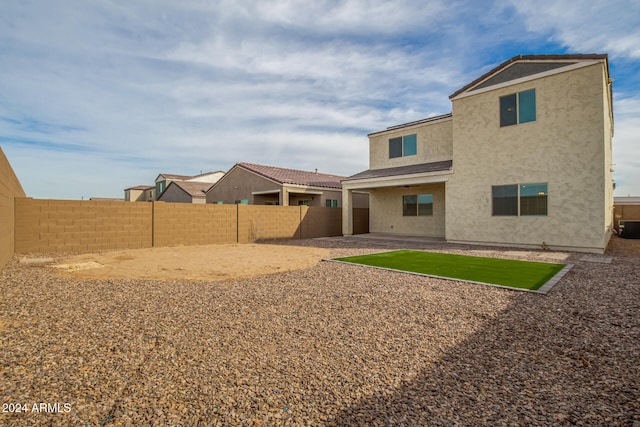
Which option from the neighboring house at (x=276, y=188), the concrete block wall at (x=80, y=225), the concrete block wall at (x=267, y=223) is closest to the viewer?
the concrete block wall at (x=80, y=225)

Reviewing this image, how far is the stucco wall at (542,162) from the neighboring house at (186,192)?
970 inches

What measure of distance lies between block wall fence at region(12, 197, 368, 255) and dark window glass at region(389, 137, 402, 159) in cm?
569

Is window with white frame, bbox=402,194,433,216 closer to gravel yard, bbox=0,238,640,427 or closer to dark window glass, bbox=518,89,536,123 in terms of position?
dark window glass, bbox=518,89,536,123

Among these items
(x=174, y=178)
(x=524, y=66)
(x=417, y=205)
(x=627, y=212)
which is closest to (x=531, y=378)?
(x=524, y=66)

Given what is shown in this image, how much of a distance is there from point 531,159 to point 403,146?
706 centimetres

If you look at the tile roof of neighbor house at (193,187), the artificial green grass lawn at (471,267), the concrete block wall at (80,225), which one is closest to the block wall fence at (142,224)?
the concrete block wall at (80,225)

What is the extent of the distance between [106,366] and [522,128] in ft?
45.9

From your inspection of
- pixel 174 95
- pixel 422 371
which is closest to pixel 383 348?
pixel 422 371

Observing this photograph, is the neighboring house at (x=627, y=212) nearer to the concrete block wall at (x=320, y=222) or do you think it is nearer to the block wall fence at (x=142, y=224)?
the concrete block wall at (x=320, y=222)

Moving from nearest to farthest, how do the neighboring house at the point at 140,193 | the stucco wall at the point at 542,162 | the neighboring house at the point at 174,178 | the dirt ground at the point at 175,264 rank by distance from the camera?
the dirt ground at the point at 175,264 < the stucco wall at the point at 542,162 < the neighboring house at the point at 174,178 < the neighboring house at the point at 140,193

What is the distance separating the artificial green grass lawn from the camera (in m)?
6.58

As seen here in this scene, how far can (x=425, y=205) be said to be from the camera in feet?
55.6

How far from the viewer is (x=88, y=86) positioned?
1031cm

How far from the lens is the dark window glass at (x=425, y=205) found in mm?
16734
